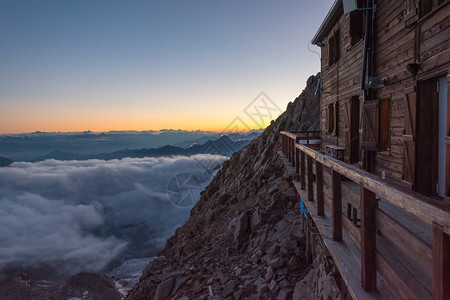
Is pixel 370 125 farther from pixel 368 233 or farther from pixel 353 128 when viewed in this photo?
pixel 368 233

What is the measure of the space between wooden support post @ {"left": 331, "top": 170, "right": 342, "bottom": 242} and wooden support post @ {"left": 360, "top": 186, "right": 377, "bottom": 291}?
3.37 ft

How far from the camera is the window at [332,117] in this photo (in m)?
11.6

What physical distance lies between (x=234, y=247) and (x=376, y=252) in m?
10.1

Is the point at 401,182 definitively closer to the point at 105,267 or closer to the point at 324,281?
the point at 324,281

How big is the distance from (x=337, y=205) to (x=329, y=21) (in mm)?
11200

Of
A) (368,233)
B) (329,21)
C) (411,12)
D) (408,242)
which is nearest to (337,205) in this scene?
(368,233)

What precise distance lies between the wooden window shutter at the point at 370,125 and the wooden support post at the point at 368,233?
643 centimetres

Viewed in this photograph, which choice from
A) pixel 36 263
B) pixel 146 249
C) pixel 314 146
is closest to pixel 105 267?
pixel 146 249

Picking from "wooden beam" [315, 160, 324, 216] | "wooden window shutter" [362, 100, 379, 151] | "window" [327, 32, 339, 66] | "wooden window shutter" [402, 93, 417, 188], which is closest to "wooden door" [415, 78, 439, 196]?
"wooden window shutter" [402, 93, 417, 188]

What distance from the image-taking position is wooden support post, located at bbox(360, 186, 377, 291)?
250cm

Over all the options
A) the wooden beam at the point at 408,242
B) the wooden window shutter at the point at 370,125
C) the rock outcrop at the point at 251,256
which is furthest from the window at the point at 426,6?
the rock outcrop at the point at 251,256

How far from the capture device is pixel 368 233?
2.51 m

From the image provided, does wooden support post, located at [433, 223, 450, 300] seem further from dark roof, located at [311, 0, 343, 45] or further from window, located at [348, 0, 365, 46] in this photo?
dark roof, located at [311, 0, 343, 45]

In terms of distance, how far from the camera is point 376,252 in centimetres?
250
